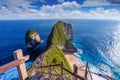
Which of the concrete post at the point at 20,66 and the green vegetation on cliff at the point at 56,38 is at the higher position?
the concrete post at the point at 20,66

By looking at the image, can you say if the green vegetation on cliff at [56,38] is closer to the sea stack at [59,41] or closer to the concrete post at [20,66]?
the sea stack at [59,41]

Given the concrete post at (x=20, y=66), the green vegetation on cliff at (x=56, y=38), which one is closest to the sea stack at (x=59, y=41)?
the green vegetation on cliff at (x=56, y=38)

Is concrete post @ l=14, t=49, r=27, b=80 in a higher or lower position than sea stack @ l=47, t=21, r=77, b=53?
higher

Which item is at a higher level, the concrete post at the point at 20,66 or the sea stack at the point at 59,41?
the concrete post at the point at 20,66

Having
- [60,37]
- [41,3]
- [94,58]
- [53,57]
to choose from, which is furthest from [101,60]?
[41,3]

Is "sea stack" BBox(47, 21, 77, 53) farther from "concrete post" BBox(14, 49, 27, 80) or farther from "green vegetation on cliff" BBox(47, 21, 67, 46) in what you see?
"concrete post" BBox(14, 49, 27, 80)

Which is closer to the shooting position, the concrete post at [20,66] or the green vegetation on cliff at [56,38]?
the concrete post at [20,66]

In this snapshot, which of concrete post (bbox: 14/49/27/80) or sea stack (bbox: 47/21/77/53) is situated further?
sea stack (bbox: 47/21/77/53)

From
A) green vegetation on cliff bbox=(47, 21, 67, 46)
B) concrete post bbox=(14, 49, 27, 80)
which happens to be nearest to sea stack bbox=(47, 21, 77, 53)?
green vegetation on cliff bbox=(47, 21, 67, 46)

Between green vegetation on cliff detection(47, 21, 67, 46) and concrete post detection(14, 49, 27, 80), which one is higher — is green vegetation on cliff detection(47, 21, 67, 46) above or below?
below

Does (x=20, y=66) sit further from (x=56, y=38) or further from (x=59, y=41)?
(x=59, y=41)

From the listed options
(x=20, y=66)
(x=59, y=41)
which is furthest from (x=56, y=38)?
(x=20, y=66)
